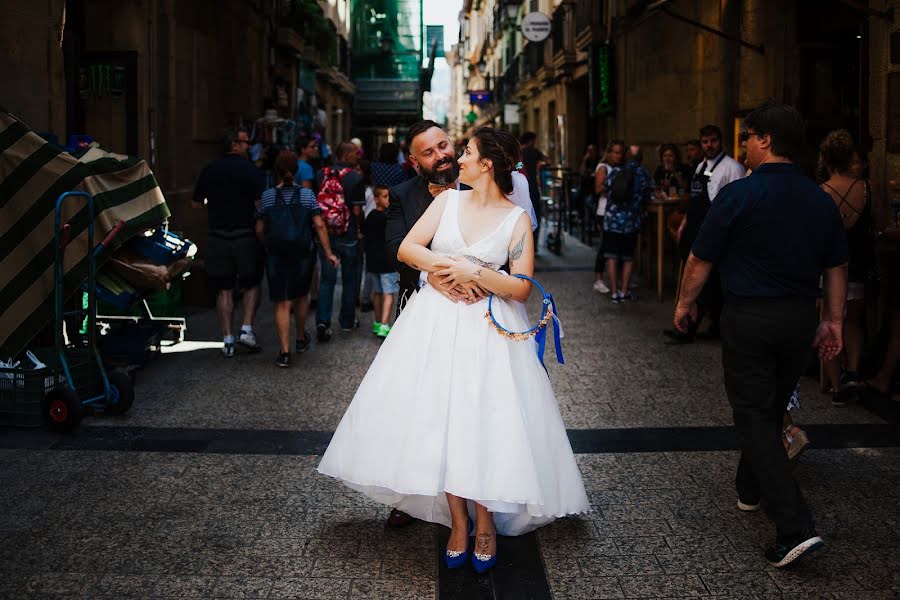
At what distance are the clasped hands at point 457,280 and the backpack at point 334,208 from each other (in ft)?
18.9

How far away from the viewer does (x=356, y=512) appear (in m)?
4.96

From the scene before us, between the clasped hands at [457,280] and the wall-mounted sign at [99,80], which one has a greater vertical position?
the wall-mounted sign at [99,80]

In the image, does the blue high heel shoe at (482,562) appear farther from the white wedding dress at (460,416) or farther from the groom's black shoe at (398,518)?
the groom's black shoe at (398,518)

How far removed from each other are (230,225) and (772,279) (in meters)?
5.68

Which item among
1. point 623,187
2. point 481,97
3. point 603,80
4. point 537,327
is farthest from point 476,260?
point 481,97

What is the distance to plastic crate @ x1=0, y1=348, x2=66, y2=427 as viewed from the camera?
6344 millimetres

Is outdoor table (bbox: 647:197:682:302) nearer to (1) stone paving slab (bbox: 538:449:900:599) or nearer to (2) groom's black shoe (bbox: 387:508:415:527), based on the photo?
(1) stone paving slab (bbox: 538:449:900:599)

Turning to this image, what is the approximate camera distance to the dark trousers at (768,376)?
4.28 metres

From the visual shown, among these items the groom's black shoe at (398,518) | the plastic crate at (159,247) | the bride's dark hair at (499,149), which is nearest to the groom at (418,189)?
the bride's dark hair at (499,149)

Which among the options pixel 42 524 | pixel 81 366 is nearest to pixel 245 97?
pixel 81 366

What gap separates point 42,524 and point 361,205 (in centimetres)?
634

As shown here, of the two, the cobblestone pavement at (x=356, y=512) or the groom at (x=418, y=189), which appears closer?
the cobblestone pavement at (x=356, y=512)

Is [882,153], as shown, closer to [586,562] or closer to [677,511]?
[677,511]

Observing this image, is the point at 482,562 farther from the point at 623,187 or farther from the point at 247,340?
the point at 623,187
